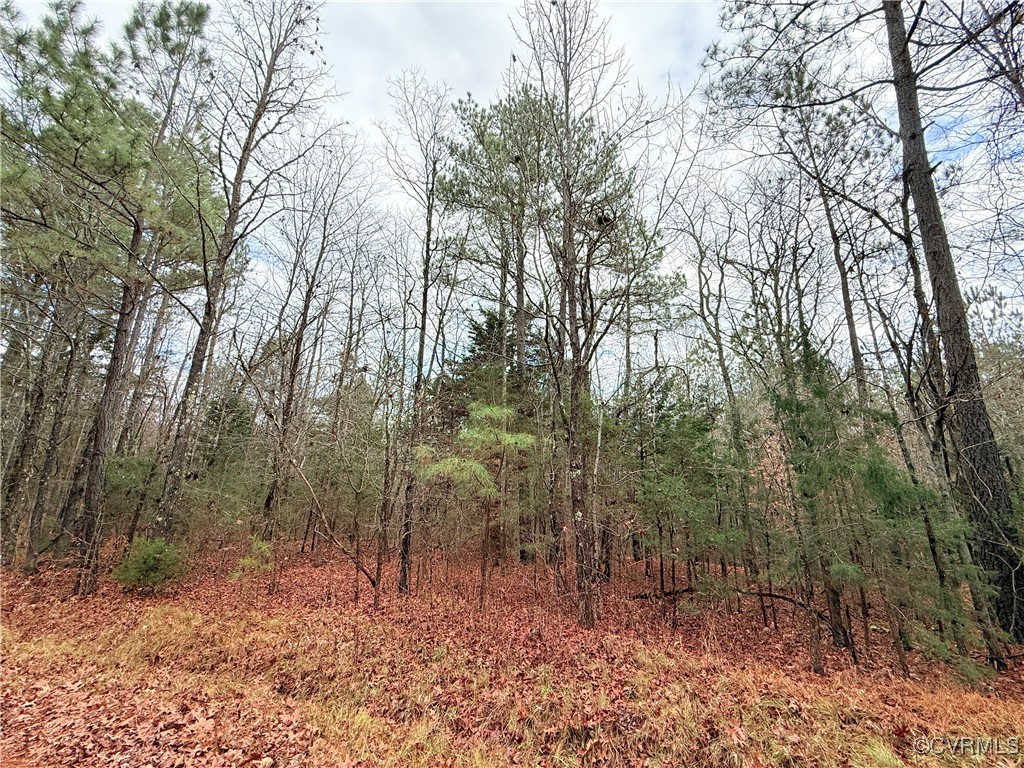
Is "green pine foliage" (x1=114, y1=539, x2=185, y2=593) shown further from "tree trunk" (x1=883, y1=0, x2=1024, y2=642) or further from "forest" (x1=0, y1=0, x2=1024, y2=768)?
"tree trunk" (x1=883, y1=0, x2=1024, y2=642)

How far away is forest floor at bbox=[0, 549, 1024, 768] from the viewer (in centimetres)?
354

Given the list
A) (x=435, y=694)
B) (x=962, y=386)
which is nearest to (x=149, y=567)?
(x=435, y=694)

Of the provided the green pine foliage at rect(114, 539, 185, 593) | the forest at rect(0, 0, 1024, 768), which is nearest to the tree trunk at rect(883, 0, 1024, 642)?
the forest at rect(0, 0, 1024, 768)

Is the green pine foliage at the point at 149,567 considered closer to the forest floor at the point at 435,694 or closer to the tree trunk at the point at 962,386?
the forest floor at the point at 435,694

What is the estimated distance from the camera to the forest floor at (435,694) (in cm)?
354

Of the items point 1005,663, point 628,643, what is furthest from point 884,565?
point 628,643

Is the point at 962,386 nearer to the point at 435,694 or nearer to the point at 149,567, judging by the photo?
the point at 435,694

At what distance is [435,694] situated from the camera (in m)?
4.72

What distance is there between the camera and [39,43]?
6676 mm

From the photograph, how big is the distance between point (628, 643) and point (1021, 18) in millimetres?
8096

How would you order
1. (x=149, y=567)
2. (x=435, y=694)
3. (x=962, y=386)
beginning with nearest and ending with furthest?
(x=435, y=694) < (x=962, y=386) < (x=149, y=567)

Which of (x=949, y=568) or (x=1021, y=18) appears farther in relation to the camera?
(x=949, y=568)

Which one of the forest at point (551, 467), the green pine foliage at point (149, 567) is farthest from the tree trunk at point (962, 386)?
the green pine foliage at point (149, 567)

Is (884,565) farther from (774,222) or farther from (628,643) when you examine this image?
(774,222)
